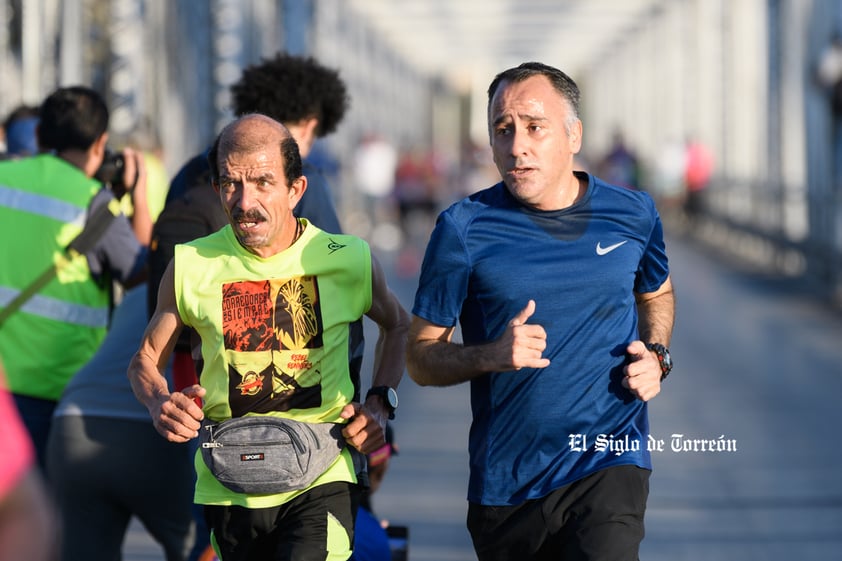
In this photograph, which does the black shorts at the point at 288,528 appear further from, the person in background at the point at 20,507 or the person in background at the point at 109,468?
the person in background at the point at 20,507

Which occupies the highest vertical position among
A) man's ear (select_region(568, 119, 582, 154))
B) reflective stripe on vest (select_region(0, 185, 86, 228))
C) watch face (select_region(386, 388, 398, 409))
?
man's ear (select_region(568, 119, 582, 154))

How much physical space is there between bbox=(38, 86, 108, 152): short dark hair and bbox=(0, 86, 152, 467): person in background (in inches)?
4.0

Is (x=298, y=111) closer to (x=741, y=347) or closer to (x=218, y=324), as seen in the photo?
(x=218, y=324)

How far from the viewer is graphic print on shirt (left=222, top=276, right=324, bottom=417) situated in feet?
13.1

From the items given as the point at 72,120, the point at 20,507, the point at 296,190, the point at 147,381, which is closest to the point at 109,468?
the point at 147,381

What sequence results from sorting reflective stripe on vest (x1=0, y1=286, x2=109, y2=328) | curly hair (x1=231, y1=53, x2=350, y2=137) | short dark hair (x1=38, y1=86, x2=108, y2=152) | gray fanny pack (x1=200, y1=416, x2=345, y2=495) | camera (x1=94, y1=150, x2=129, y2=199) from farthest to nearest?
camera (x1=94, y1=150, x2=129, y2=199) → short dark hair (x1=38, y1=86, x2=108, y2=152) → reflective stripe on vest (x1=0, y1=286, x2=109, y2=328) → curly hair (x1=231, y1=53, x2=350, y2=137) → gray fanny pack (x1=200, y1=416, x2=345, y2=495)

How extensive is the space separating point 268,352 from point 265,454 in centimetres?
26

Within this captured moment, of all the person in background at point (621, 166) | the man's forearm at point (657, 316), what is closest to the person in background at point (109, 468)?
the man's forearm at point (657, 316)

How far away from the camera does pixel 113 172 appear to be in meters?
5.88

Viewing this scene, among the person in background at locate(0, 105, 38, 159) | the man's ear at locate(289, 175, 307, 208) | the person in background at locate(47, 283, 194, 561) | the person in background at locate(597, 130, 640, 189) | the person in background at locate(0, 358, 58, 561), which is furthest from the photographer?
the person in background at locate(597, 130, 640, 189)

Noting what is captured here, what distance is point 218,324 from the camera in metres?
4.00

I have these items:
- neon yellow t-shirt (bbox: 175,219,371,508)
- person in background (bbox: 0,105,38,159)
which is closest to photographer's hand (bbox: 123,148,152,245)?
neon yellow t-shirt (bbox: 175,219,371,508)

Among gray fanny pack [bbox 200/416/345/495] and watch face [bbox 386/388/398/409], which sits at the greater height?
watch face [bbox 386/388/398/409]

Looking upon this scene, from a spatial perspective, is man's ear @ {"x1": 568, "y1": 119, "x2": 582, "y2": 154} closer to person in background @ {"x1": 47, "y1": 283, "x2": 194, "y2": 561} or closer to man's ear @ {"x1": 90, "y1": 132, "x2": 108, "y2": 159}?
person in background @ {"x1": 47, "y1": 283, "x2": 194, "y2": 561}
